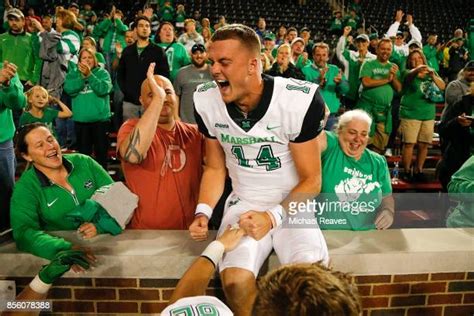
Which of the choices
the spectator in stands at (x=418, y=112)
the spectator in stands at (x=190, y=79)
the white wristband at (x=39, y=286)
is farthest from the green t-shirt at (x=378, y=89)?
the white wristband at (x=39, y=286)

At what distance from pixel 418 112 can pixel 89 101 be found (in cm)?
381

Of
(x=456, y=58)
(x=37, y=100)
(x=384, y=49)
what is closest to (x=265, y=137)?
(x=37, y=100)

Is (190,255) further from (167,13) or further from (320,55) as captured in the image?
(167,13)

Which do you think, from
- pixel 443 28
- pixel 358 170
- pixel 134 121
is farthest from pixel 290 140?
pixel 443 28

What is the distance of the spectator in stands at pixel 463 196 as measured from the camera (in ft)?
8.75

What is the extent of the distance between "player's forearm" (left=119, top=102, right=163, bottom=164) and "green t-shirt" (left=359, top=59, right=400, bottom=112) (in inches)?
160

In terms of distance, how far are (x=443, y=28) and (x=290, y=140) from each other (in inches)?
585

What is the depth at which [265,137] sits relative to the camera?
2100 millimetres

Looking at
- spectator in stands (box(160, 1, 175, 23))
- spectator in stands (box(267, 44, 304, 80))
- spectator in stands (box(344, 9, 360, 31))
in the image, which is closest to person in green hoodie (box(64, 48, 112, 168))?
spectator in stands (box(267, 44, 304, 80))

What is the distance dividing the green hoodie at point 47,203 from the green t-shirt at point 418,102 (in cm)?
429

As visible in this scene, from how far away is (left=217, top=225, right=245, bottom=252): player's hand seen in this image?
190cm

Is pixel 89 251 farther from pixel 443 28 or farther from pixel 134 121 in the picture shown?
pixel 443 28

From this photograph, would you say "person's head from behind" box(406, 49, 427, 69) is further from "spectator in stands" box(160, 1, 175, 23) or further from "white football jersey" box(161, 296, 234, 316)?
"spectator in stands" box(160, 1, 175, 23)

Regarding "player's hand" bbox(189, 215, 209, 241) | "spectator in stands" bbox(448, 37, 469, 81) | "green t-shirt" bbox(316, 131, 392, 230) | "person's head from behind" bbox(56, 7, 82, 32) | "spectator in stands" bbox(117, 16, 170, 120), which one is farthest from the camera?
"spectator in stands" bbox(448, 37, 469, 81)
